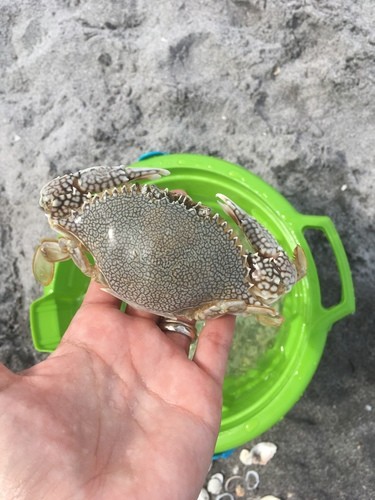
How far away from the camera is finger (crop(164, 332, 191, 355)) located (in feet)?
6.74

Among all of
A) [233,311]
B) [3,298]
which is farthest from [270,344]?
[3,298]

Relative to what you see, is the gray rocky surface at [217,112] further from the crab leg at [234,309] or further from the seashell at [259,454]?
the crab leg at [234,309]

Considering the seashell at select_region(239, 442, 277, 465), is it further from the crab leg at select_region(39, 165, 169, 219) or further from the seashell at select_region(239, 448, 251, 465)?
the crab leg at select_region(39, 165, 169, 219)

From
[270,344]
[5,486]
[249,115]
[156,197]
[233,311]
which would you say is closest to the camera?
[5,486]

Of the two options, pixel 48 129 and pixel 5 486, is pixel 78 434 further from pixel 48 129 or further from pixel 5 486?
pixel 48 129

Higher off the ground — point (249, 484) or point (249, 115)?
point (249, 115)

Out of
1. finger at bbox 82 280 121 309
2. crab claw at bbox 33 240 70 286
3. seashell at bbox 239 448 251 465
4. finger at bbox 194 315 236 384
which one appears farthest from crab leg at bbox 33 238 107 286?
seashell at bbox 239 448 251 465

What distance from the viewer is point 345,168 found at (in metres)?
2.62

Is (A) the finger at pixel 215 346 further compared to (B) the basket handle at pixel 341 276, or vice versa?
(B) the basket handle at pixel 341 276

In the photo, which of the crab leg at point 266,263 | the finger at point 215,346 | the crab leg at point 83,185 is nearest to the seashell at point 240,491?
the finger at point 215,346

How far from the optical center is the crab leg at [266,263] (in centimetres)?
193

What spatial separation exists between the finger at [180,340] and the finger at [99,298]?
25 centimetres

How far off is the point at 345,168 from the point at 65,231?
4.90 feet

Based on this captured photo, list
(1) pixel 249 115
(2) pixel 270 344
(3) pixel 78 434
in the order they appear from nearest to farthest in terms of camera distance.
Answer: (3) pixel 78 434, (2) pixel 270 344, (1) pixel 249 115
